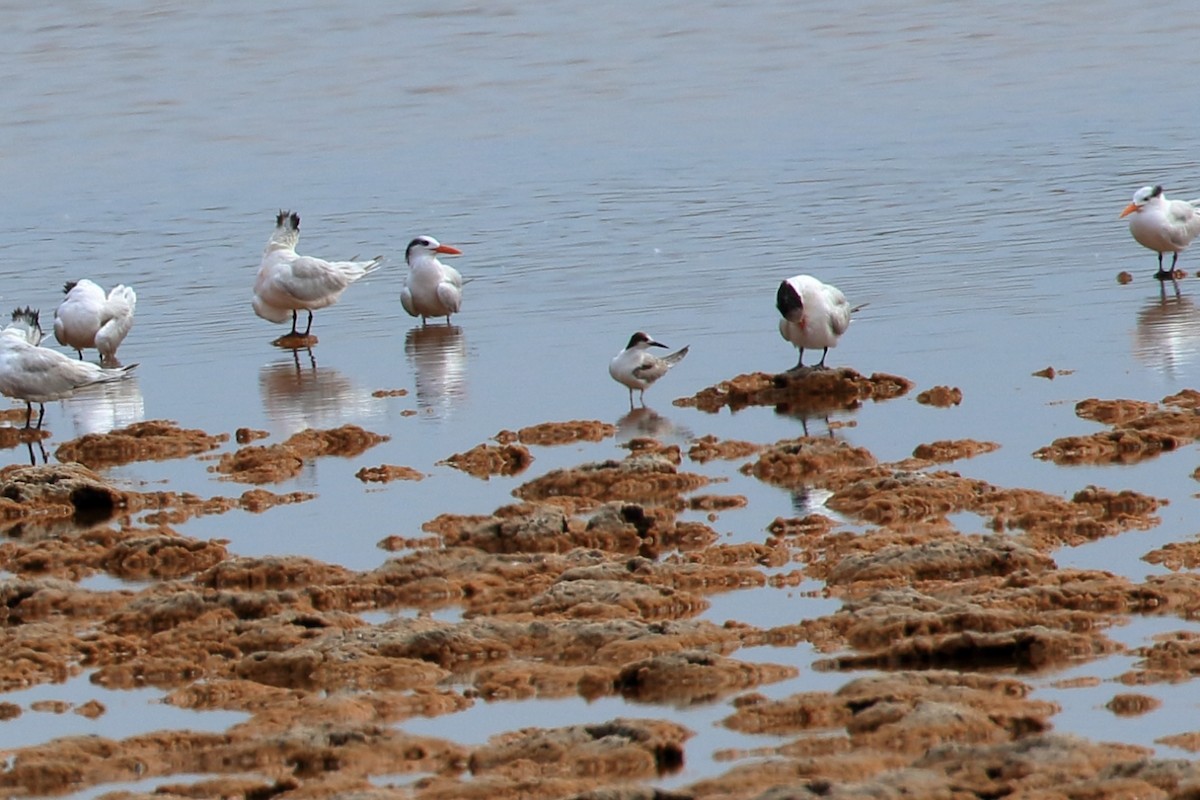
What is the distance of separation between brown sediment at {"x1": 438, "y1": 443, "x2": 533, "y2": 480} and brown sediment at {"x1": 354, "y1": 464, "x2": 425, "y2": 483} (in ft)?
0.84

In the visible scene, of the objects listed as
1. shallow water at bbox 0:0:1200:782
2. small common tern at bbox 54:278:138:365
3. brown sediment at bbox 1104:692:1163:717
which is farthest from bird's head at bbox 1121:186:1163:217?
brown sediment at bbox 1104:692:1163:717

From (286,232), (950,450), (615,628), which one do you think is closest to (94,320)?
→ (286,232)

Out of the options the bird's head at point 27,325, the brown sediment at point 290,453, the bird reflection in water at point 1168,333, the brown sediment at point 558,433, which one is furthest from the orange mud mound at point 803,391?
the bird's head at point 27,325

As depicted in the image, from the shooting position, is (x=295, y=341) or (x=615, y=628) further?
(x=295, y=341)

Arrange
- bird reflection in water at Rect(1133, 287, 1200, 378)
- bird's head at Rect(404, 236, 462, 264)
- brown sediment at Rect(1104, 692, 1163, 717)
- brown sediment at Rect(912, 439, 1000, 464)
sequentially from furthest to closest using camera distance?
bird's head at Rect(404, 236, 462, 264)
bird reflection in water at Rect(1133, 287, 1200, 378)
brown sediment at Rect(912, 439, 1000, 464)
brown sediment at Rect(1104, 692, 1163, 717)

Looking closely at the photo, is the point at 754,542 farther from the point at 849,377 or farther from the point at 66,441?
the point at 66,441

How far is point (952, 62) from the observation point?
3491 centimetres

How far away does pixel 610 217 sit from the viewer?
2273 centimetres

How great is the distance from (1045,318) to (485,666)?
835cm

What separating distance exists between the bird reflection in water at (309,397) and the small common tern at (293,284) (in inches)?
39.2

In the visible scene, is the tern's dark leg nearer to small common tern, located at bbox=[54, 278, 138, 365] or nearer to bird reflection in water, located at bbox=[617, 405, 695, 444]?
bird reflection in water, located at bbox=[617, 405, 695, 444]

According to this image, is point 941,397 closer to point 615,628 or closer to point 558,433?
point 558,433

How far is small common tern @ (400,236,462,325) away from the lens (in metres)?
18.0

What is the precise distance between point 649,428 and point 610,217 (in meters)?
9.40
